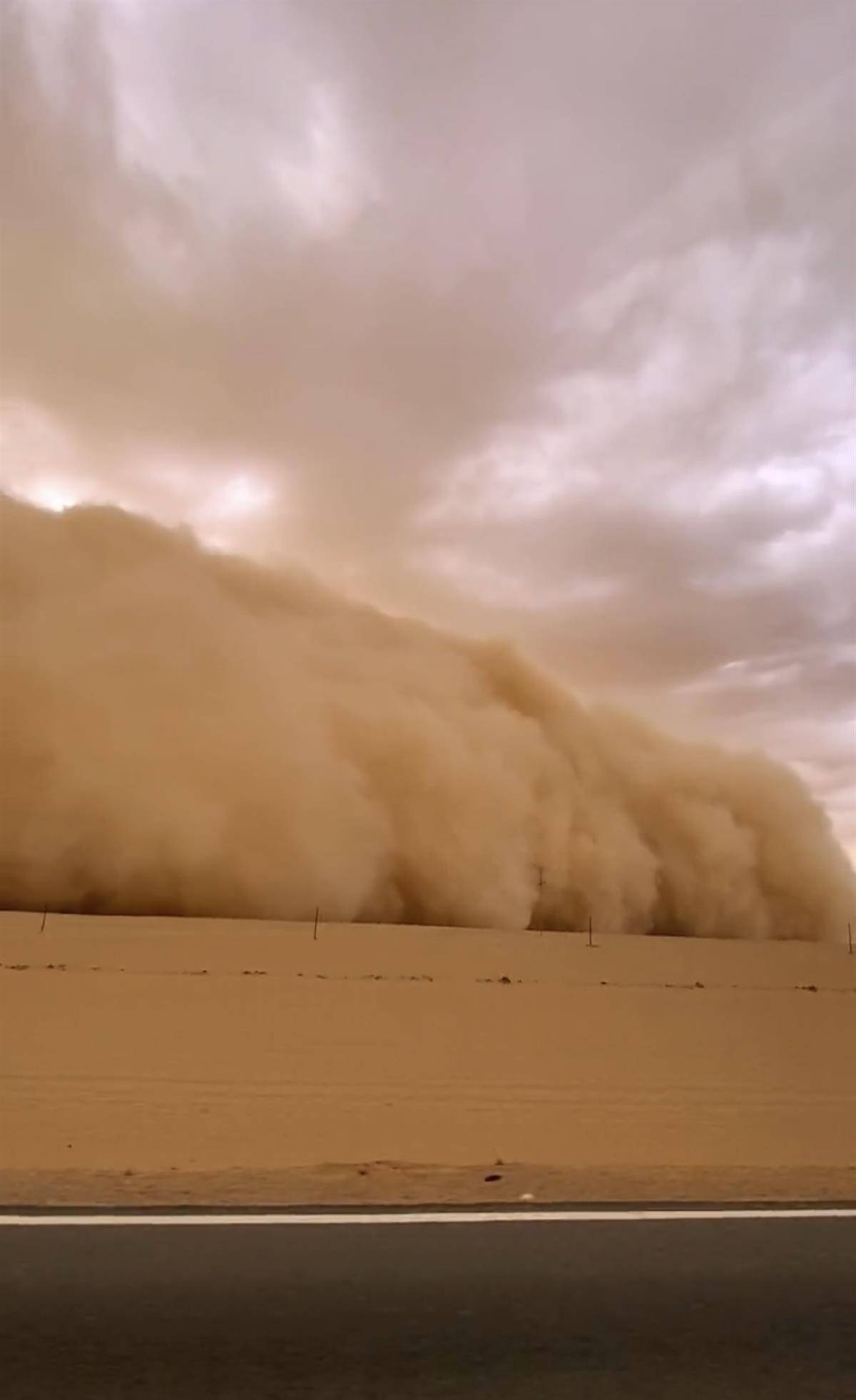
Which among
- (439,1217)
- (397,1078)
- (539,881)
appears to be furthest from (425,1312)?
(539,881)

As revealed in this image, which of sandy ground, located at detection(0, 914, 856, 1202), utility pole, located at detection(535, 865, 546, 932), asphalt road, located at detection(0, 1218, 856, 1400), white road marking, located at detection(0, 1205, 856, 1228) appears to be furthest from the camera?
utility pole, located at detection(535, 865, 546, 932)

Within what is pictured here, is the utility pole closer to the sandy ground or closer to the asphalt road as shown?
the sandy ground

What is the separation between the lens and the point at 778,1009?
583 inches

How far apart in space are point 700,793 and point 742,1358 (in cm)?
3502

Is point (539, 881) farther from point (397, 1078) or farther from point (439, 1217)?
point (439, 1217)

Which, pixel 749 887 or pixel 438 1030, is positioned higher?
pixel 749 887

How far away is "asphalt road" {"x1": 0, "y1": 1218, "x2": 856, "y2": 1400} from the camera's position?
3.22m

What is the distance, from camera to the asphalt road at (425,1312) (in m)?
3.22

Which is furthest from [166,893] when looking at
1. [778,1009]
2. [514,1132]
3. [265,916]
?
[514,1132]

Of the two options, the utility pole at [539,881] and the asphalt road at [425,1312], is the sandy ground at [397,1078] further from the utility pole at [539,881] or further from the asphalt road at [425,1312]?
the utility pole at [539,881]

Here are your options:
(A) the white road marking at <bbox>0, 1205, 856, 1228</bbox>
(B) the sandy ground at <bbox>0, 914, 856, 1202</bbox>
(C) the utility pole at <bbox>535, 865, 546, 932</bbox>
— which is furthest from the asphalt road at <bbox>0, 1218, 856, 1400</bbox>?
(C) the utility pole at <bbox>535, 865, 546, 932</bbox>

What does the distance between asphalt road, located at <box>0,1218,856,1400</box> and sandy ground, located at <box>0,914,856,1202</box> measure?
2.99 ft

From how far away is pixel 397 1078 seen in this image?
952cm

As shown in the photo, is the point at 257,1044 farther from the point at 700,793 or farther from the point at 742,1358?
the point at 700,793
